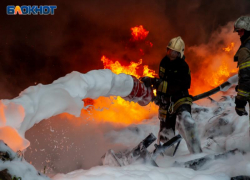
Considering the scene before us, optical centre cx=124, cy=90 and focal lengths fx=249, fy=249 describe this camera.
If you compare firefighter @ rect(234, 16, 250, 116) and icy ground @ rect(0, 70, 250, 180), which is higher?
firefighter @ rect(234, 16, 250, 116)

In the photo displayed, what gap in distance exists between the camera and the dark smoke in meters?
10.3

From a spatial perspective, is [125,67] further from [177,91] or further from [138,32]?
[177,91]

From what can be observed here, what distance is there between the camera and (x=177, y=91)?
4.48 meters

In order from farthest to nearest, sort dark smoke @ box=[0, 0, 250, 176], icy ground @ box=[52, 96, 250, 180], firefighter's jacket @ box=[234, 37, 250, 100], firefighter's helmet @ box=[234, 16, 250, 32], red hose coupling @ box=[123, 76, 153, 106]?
dark smoke @ box=[0, 0, 250, 176] < red hose coupling @ box=[123, 76, 153, 106] < firefighter's helmet @ box=[234, 16, 250, 32] < firefighter's jacket @ box=[234, 37, 250, 100] < icy ground @ box=[52, 96, 250, 180]

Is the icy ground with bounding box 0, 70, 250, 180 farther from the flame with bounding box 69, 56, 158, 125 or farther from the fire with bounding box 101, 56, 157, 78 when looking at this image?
the fire with bounding box 101, 56, 157, 78

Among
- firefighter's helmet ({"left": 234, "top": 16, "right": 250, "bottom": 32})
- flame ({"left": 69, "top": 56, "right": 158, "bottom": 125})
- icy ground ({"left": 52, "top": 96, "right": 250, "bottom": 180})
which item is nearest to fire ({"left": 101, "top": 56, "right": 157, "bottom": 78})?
flame ({"left": 69, "top": 56, "right": 158, "bottom": 125})

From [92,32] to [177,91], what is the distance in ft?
25.1

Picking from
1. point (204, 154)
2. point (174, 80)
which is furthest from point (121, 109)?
point (204, 154)

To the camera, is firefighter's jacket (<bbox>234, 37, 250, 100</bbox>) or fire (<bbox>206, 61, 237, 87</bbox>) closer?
firefighter's jacket (<bbox>234, 37, 250, 100</bbox>)

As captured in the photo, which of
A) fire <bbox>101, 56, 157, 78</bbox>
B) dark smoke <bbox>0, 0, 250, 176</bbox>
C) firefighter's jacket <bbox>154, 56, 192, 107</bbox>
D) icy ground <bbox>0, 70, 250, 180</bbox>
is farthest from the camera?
fire <bbox>101, 56, 157, 78</bbox>

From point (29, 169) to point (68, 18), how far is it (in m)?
9.63

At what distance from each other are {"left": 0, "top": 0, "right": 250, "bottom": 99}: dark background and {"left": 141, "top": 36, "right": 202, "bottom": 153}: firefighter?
22.7ft

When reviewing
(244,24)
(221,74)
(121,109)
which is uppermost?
(221,74)

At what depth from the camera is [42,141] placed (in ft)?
16.9
